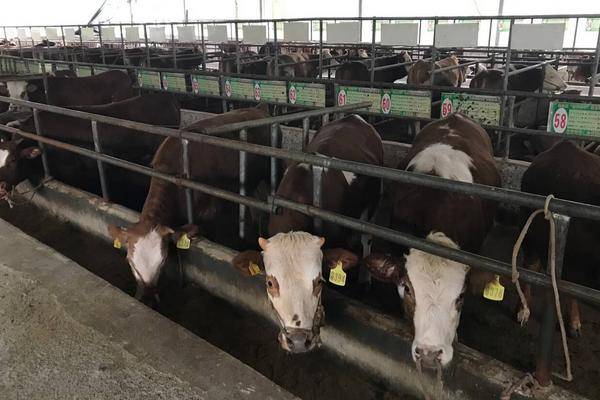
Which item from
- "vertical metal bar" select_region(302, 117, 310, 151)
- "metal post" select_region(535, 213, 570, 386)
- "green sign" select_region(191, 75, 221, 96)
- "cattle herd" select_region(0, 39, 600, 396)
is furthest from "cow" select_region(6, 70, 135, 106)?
"metal post" select_region(535, 213, 570, 386)

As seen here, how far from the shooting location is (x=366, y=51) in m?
15.3

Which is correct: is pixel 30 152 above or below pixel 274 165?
below

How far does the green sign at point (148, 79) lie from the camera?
8273 mm

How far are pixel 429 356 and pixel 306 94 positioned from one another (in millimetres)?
4328

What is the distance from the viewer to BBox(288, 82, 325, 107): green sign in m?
6.04

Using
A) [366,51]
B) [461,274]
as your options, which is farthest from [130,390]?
[366,51]

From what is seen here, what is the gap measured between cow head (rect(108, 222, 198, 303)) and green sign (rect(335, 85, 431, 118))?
2632 millimetres

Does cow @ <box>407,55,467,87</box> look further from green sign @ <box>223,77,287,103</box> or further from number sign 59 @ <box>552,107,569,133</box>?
number sign 59 @ <box>552,107,569,133</box>

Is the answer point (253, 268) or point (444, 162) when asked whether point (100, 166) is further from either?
point (444, 162)

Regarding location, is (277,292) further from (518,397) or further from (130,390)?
(518,397)

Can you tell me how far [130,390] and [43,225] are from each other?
3.30 meters

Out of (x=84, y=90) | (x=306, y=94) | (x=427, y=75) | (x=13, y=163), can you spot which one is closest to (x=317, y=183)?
(x=306, y=94)

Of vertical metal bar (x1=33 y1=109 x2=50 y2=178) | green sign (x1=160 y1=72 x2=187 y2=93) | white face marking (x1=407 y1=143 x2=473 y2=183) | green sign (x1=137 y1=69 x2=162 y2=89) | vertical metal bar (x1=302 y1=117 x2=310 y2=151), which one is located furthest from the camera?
green sign (x1=137 y1=69 x2=162 y2=89)

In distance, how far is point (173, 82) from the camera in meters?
7.88
